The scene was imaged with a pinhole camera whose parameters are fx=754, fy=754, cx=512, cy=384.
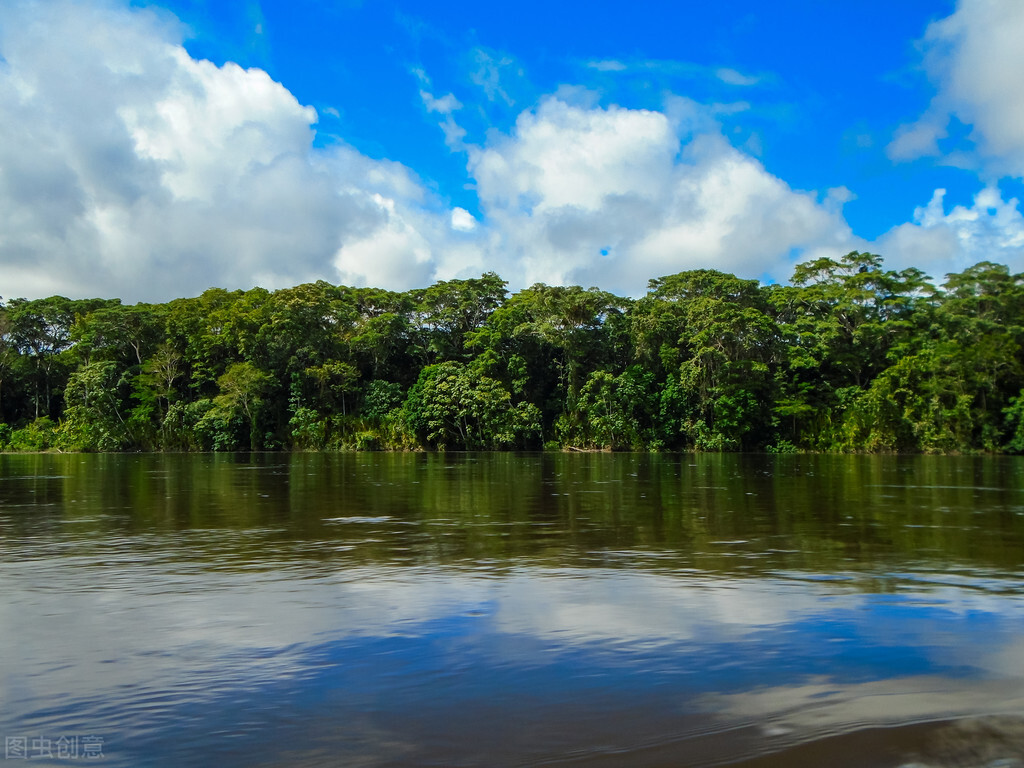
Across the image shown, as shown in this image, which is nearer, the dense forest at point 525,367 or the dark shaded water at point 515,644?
the dark shaded water at point 515,644

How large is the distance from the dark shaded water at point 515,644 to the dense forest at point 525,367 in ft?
136

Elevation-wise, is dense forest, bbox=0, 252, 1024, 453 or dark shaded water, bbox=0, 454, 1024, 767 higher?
dense forest, bbox=0, 252, 1024, 453

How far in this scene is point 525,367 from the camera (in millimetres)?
56562

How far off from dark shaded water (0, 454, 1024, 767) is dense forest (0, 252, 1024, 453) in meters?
41.4

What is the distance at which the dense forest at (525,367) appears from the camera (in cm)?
4994

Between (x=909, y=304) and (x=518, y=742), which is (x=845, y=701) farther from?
(x=909, y=304)

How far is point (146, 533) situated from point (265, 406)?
46822mm

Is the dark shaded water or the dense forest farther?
the dense forest

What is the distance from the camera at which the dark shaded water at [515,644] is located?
142 inches

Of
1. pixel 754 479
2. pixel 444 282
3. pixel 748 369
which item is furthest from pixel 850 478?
pixel 444 282

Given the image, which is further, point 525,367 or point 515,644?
point 525,367

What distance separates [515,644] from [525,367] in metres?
51.5

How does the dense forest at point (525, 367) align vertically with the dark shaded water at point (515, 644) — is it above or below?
above

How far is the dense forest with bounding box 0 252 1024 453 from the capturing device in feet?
164
